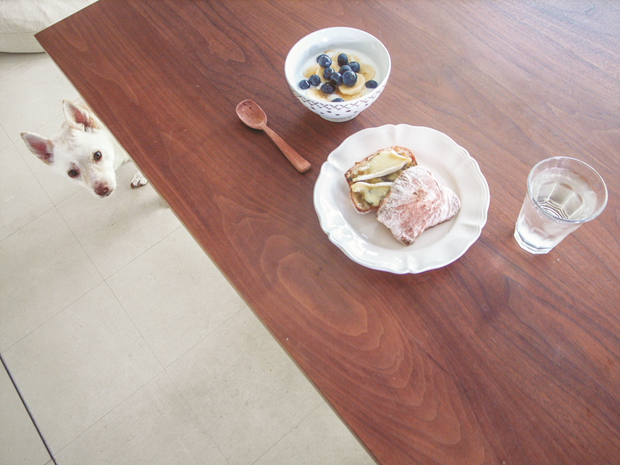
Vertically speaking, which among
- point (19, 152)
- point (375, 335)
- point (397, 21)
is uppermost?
point (397, 21)

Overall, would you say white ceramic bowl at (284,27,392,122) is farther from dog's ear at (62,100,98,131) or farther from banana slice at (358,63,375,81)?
dog's ear at (62,100,98,131)

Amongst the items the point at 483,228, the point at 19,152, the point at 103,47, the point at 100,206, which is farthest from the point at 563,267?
the point at 19,152

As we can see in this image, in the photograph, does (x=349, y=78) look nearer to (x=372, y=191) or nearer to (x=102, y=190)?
(x=372, y=191)

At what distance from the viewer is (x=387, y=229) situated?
0.69m

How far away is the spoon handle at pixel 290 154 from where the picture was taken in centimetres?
77

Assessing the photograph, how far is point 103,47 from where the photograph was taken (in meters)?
0.98

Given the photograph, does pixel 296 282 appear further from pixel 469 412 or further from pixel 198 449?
pixel 198 449

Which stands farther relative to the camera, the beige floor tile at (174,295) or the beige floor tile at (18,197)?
the beige floor tile at (18,197)

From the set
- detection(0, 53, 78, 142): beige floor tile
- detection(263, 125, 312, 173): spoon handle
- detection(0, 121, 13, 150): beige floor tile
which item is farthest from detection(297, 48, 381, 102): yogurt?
detection(0, 121, 13, 150): beige floor tile

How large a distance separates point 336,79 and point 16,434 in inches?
60.6

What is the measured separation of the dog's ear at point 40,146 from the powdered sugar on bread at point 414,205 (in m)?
0.98

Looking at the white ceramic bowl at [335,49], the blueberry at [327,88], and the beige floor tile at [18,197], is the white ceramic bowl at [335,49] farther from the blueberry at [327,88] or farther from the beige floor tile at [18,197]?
the beige floor tile at [18,197]

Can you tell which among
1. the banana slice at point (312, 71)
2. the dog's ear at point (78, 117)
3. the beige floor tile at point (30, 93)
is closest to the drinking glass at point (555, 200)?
the banana slice at point (312, 71)

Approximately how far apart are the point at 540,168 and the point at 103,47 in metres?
1.04
